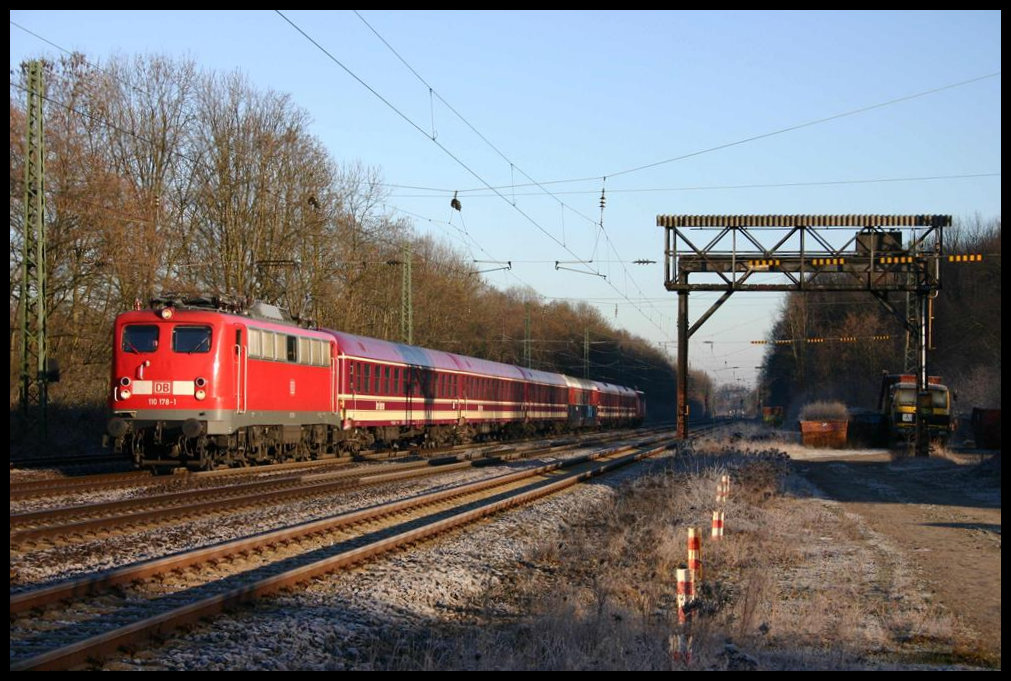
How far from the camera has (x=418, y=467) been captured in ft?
84.5

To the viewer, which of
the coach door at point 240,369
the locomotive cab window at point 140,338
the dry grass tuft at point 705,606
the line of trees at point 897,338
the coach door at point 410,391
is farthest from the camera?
the line of trees at point 897,338

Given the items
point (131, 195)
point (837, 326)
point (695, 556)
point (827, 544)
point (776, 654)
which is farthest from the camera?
point (837, 326)

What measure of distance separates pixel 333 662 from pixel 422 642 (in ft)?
3.12

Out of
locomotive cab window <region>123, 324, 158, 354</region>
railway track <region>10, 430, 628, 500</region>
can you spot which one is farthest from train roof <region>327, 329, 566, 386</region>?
locomotive cab window <region>123, 324, 158, 354</region>

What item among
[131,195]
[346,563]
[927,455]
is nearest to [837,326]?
[927,455]

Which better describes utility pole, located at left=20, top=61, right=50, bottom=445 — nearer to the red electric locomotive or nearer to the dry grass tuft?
the red electric locomotive

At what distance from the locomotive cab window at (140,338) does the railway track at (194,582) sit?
22.4ft

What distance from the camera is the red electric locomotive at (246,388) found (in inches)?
798

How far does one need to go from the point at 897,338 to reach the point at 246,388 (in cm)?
5605

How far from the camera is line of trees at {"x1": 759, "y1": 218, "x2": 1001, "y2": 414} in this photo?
57594 mm

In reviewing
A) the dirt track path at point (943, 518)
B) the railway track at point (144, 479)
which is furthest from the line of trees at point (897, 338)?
the railway track at point (144, 479)

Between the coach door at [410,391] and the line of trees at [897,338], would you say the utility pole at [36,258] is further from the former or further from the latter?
the line of trees at [897,338]

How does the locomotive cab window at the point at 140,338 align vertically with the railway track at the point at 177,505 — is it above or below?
above

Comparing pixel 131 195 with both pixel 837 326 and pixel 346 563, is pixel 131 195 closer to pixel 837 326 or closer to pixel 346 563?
pixel 346 563
